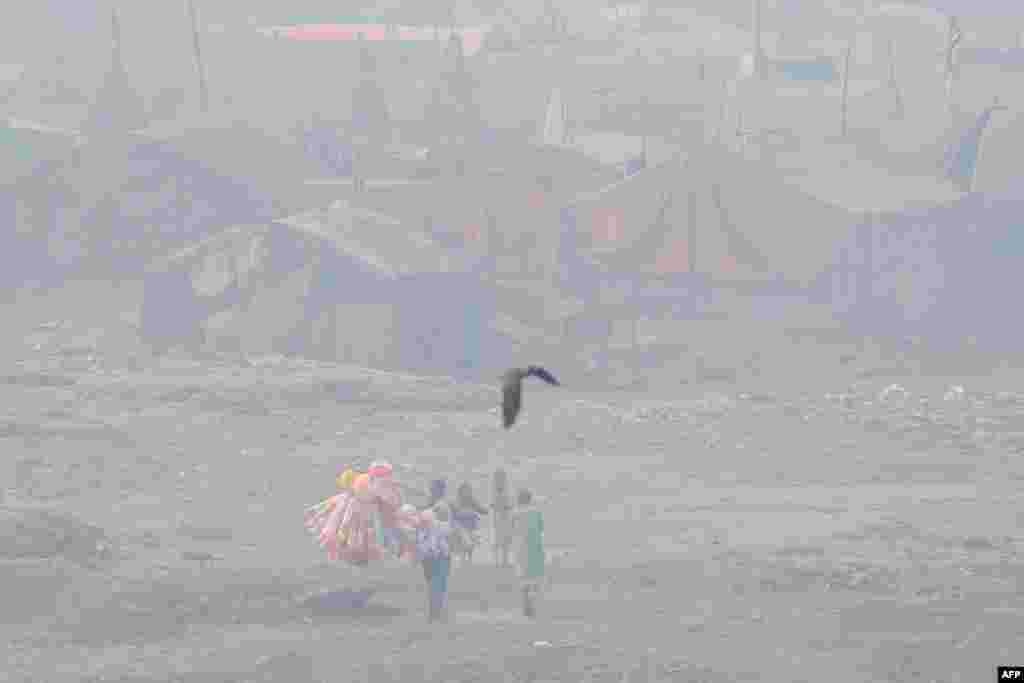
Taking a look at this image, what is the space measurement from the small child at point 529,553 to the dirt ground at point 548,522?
209mm

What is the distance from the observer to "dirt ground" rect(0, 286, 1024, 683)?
40.4ft

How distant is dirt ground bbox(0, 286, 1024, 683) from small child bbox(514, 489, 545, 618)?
8.2 inches

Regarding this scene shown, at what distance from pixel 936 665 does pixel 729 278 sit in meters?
11.0

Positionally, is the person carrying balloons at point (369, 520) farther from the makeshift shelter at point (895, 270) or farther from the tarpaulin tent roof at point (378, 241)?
the makeshift shelter at point (895, 270)

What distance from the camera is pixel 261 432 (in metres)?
18.6

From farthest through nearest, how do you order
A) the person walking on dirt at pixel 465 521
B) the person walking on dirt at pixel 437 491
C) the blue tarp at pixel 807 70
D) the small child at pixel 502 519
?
the blue tarp at pixel 807 70 < the small child at pixel 502 519 < the person walking on dirt at pixel 465 521 < the person walking on dirt at pixel 437 491

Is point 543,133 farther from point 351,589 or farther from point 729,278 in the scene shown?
point 351,589

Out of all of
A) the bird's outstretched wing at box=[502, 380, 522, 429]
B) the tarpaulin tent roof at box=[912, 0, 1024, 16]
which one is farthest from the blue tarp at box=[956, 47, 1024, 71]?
the bird's outstretched wing at box=[502, 380, 522, 429]

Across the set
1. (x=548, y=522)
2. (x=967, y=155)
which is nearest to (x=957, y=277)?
(x=967, y=155)

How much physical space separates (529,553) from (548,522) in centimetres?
273

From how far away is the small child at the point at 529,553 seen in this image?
12.9m

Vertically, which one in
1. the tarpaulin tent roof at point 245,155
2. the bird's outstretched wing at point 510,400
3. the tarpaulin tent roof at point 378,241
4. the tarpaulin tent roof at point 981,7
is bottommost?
the tarpaulin tent roof at point 378,241

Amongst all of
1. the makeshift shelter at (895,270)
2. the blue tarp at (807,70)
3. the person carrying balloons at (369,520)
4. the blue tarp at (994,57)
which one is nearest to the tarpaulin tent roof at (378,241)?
the makeshift shelter at (895,270)

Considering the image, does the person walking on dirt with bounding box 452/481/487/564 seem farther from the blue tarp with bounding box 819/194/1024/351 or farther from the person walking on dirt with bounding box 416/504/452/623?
the blue tarp with bounding box 819/194/1024/351
